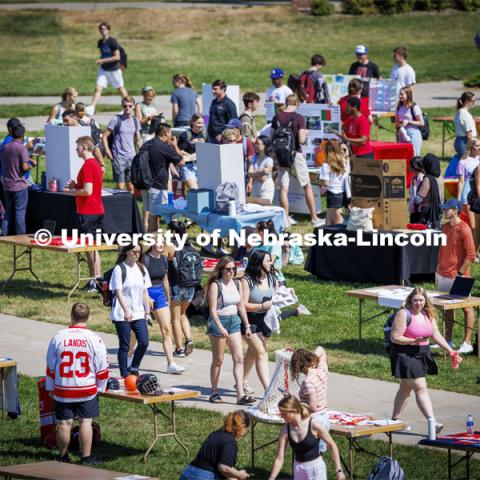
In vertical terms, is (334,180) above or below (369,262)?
above

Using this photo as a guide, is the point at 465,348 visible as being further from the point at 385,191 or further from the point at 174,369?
A: the point at 385,191

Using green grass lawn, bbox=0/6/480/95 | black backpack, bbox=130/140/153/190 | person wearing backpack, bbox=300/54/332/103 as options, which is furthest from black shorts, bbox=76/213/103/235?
green grass lawn, bbox=0/6/480/95

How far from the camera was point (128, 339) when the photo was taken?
54.1 ft

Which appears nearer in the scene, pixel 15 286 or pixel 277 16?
pixel 15 286

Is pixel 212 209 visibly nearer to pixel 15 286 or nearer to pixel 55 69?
pixel 15 286

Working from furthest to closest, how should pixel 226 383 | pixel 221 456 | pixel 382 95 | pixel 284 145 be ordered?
1. pixel 382 95
2. pixel 284 145
3. pixel 226 383
4. pixel 221 456

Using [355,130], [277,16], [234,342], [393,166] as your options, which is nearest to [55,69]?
[277,16]

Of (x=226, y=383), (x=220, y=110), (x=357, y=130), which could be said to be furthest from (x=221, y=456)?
(x=220, y=110)

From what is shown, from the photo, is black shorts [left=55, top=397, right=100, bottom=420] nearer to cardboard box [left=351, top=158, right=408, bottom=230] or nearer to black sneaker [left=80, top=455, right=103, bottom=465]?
black sneaker [left=80, top=455, right=103, bottom=465]

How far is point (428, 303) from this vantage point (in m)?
15.3

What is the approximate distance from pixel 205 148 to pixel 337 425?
9975mm

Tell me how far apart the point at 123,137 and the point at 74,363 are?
1296cm

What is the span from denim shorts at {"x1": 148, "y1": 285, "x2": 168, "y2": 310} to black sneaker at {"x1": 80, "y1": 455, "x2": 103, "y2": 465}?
10.8 feet

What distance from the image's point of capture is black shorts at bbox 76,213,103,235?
70.0 ft
